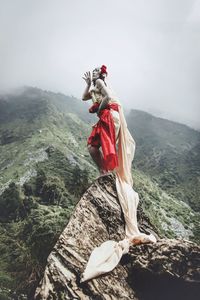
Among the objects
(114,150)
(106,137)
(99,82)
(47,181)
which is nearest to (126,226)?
(114,150)

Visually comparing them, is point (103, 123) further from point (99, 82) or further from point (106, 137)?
point (99, 82)

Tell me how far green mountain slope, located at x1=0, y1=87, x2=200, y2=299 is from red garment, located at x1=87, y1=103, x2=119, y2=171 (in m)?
22.0

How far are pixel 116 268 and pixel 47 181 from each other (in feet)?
296

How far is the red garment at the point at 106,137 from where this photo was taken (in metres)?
6.19

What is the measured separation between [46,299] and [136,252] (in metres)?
1.61

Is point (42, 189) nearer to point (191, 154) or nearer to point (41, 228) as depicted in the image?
point (41, 228)

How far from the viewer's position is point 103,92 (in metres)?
6.94

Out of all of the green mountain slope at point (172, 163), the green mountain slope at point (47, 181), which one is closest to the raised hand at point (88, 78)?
the green mountain slope at point (47, 181)

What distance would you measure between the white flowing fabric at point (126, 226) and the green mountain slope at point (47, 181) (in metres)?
21.9

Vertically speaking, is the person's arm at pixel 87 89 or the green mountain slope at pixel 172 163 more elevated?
the person's arm at pixel 87 89

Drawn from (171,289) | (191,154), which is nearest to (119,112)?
(171,289)

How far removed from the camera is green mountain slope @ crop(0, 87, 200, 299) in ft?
123

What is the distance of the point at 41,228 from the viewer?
33.6 meters

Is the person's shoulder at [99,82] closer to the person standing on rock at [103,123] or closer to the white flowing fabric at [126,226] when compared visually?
the person standing on rock at [103,123]
